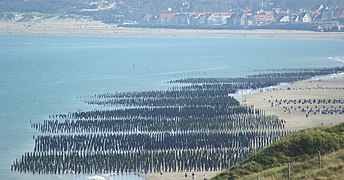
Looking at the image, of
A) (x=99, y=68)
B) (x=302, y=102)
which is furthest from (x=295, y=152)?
(x=99, y=68)

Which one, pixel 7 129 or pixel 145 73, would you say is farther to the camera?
pixel 145 73

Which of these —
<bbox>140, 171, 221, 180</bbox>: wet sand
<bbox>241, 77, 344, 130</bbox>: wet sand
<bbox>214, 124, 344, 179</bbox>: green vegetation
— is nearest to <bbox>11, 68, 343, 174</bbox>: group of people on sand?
<bbox>140, 171, 221, 180</bbox>: wet sand

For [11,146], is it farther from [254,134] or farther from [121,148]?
[254,134]

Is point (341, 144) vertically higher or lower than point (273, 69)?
higher

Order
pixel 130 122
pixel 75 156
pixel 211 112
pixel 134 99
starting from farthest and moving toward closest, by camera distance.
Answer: pixel 134 99 < pixel 211 112 < pixel 130 122 < pixel 75 156

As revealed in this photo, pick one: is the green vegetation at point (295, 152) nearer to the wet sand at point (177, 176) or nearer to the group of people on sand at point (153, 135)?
the wet sand at point (177, 176)

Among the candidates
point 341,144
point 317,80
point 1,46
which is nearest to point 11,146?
point 341,144
